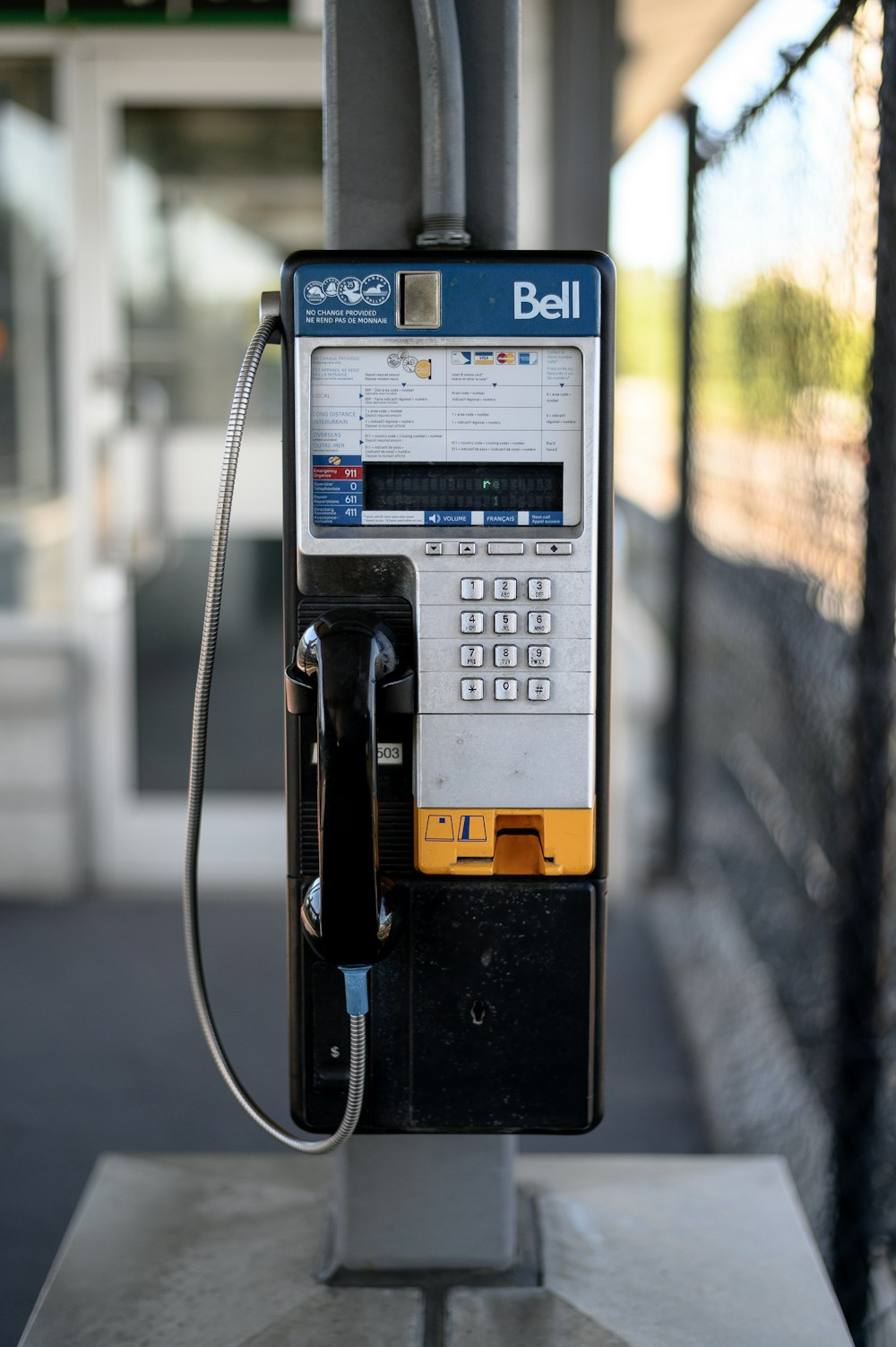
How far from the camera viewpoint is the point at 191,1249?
5.31 ft

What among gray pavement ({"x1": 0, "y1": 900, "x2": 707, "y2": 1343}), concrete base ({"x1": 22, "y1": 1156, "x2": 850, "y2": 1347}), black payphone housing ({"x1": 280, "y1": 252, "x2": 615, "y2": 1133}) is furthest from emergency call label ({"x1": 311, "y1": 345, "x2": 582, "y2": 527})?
gray pavement ({"x1": 0, "y1": 900, "x2": 707, "y2": 1343})

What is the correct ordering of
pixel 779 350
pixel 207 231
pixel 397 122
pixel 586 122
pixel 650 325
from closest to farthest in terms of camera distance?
pixel 397 122, pixel 779 350, pixel 586 122, pixel 207 231, pixel 650 325

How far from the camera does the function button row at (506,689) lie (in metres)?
1.34

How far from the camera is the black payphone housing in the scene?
1327mm

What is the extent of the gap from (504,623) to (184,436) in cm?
268

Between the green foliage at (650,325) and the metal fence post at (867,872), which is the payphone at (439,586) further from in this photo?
the green foliage at (650,325)

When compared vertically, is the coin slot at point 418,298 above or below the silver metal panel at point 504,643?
above

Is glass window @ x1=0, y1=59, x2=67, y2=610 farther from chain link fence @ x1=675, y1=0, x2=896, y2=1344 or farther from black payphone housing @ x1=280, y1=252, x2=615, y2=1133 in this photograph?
black payphone housing @ x1=280, y1=252, x2=615, y2=1133

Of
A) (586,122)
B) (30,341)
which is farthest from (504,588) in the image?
(30,341)

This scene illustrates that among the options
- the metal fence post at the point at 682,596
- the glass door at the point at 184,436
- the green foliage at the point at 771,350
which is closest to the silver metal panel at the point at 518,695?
the green foliage at the point at 771,350

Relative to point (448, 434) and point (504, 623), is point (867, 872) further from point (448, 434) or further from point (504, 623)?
point (448, 434)

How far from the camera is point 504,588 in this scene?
134cm

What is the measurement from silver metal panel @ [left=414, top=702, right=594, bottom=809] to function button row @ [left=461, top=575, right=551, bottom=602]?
107mm

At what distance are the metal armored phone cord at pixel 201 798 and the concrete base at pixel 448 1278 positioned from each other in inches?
8.5
